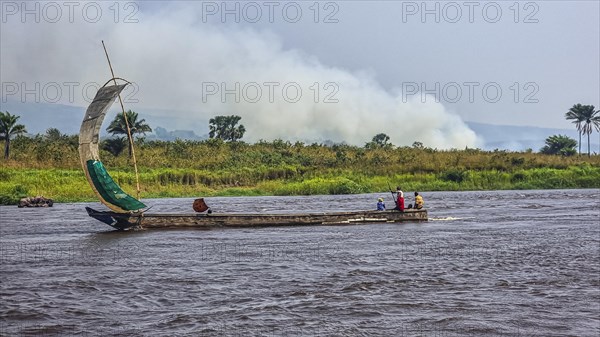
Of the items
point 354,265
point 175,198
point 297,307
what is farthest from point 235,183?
point 297,307

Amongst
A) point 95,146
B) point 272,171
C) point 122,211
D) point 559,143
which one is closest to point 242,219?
point 122,211

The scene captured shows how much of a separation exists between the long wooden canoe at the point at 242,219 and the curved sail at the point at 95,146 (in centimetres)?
72

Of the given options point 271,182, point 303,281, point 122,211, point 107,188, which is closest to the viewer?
point 303,281

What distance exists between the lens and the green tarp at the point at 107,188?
2698cm

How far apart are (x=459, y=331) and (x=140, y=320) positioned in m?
5.41

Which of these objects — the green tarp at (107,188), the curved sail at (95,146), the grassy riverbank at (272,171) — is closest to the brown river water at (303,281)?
the green tarp at (107,188)

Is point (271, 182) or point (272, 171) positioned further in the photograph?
point (272, 171)

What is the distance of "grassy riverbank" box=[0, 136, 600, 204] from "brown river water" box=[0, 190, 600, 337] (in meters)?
24.8

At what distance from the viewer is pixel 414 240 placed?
24.4 meters

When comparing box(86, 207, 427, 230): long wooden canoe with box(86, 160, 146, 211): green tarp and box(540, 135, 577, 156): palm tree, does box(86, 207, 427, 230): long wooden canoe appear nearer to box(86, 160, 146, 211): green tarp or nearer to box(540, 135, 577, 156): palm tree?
box(86, 160, 146, 211): green tarp

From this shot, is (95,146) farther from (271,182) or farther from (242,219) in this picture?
(271,182)

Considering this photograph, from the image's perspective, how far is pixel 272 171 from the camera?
62.8m

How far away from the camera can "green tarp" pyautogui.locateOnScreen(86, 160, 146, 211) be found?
2698 centimetres

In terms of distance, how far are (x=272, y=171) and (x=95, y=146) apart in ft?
118
